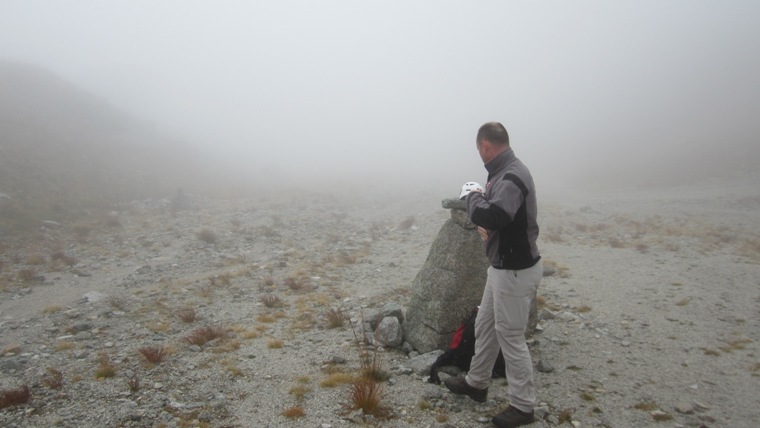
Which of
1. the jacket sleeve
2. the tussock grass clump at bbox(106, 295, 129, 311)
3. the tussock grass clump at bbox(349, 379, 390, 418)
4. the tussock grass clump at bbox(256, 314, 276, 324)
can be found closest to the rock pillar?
the tussock grass clump at bbox(349, 379, 390, 418)

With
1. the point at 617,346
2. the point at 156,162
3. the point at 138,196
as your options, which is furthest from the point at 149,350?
the point at 156,162

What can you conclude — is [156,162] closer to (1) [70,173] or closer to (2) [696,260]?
(1) [70,173]

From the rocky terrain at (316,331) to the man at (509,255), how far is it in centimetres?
82

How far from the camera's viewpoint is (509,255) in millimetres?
4645

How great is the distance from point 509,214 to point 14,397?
23.8 feet

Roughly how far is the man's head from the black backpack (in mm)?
2736

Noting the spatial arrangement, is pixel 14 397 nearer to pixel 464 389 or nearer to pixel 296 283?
pixel 464 389

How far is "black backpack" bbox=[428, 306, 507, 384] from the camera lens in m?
6.27

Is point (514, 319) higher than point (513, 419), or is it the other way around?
point (514, 319)

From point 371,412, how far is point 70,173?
114ft

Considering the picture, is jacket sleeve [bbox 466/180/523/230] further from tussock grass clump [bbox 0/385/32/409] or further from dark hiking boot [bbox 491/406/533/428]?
tussock grass clump [bbox 0/385/32/409]

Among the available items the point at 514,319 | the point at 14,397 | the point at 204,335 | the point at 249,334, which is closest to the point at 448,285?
the point at 514,319

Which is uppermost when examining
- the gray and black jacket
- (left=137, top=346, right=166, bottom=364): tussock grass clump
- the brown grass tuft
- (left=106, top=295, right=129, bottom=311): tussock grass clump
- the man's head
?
the man's head

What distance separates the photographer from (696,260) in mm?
15273
